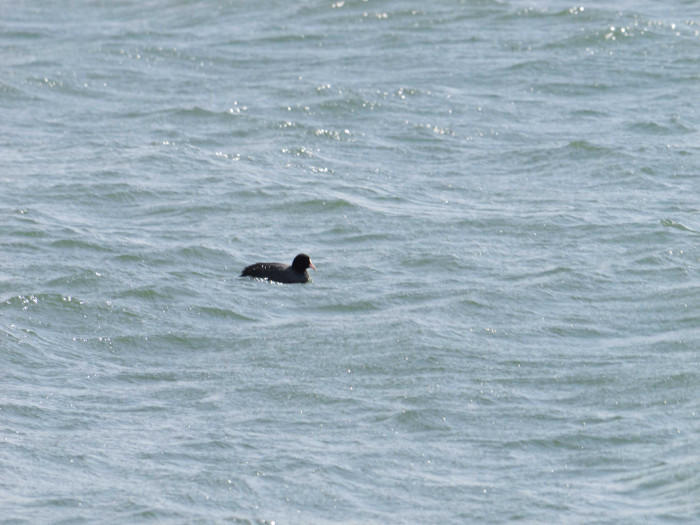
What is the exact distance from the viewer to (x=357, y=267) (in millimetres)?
14695

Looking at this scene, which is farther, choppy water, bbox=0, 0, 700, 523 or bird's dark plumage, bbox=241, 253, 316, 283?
bird's dark plumage, bbox=241, 253, 316, 283

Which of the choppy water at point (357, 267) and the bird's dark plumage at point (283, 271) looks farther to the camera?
the bird's dark plumage at point (283, 271)

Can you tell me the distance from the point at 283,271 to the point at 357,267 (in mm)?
919

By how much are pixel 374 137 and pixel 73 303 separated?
7.13 metres

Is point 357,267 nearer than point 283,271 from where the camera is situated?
No

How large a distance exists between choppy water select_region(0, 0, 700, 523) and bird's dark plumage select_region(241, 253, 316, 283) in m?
0.14

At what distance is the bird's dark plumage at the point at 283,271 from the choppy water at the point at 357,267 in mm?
137

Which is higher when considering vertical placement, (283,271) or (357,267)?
(283,271)

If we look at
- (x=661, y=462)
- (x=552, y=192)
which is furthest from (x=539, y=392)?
(x=552, y=192)

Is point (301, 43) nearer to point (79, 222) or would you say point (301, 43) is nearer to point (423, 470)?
point (79, 222)

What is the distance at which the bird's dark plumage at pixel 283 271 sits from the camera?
14.1 meters

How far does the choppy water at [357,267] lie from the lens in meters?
9.57

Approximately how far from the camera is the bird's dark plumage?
14.1 meters

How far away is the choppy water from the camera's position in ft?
31.4
